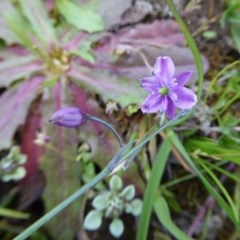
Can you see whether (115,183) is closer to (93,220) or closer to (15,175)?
(93,220)

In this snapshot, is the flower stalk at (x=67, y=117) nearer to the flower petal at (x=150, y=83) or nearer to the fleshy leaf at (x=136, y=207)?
the flower petal at (x=150, y=83)

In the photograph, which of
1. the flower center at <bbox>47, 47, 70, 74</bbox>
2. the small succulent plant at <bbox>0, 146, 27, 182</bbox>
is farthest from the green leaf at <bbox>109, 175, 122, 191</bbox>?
the flower center at <bbox>47, 47, 70, 74</bbox>

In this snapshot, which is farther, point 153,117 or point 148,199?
point 153,117

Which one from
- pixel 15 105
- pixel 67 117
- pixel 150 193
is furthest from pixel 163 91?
pixel 15 105

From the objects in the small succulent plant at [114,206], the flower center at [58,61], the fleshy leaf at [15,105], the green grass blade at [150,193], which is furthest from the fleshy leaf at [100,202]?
the flower center at [58,61]

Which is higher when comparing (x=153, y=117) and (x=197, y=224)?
(x=153, y=117)

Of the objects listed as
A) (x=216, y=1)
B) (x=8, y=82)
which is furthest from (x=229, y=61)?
(x=8, y=82)

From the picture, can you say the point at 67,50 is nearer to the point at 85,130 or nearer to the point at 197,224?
the point at 85,130
